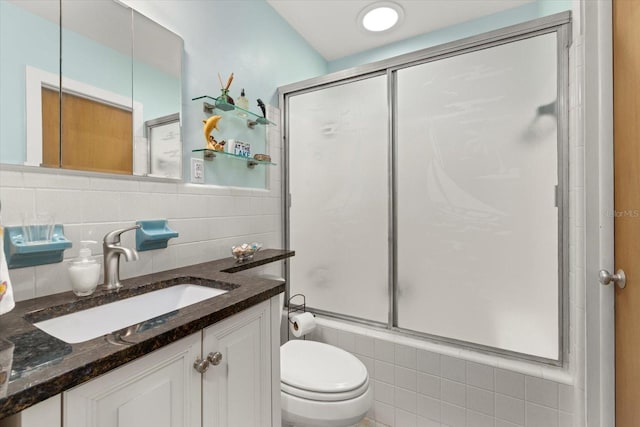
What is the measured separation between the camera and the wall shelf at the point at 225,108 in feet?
4.88

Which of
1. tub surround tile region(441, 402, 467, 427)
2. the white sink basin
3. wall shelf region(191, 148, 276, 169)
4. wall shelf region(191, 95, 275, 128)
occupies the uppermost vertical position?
wall shelf region(191, 95, 275, 128)

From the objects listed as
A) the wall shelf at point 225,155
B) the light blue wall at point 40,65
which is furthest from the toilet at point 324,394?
the light blue wall at point 40,65

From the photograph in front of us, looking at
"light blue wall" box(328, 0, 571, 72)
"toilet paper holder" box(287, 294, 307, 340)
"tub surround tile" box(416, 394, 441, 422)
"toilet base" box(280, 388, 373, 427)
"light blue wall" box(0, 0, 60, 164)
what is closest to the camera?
"light blue wall" box(0, 0, 60, 164)

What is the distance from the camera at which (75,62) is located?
A: 994mm

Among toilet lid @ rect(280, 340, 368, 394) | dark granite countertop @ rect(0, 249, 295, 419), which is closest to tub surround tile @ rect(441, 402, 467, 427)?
toilet lid @ rect(280, 340, 368, 394)

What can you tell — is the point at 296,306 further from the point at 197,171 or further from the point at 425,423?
the point at 197,171

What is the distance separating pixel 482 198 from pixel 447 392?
3.19ft

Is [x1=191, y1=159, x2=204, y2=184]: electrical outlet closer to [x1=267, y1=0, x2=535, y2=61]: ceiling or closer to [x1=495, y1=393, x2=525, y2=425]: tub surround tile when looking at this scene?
[x1=267, y1=0, x2=535, y2=61]: ceiling

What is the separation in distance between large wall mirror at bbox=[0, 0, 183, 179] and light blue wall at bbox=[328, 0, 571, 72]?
61.9 inches

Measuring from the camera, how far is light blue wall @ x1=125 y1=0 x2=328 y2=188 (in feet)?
4.56

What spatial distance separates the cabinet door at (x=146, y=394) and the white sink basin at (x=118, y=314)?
1.06ft

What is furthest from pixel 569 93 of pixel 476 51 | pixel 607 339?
pixel 607 339

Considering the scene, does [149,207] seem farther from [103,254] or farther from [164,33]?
[164,33]

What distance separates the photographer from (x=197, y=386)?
716 mm
